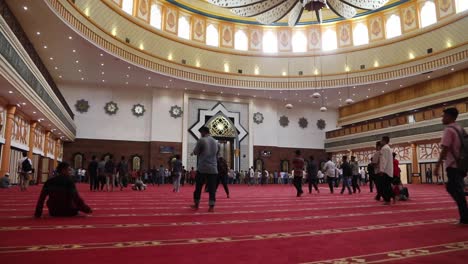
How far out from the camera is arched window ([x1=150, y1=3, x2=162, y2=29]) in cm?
1997

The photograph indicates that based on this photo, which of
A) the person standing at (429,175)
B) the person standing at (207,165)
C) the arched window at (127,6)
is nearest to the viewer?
the person standing at (207,165)

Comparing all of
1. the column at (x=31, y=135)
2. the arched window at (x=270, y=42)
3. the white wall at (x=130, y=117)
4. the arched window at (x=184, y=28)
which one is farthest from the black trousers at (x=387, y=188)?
the arched window at (x=270, y=42)

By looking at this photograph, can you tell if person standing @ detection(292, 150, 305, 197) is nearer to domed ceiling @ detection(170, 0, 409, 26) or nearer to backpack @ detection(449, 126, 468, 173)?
backpack @ detection(449, 126, 468, 173)

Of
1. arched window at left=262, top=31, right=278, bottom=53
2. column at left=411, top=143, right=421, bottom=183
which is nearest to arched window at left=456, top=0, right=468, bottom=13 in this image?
column at left=411, top=143, right=421, bottom=183

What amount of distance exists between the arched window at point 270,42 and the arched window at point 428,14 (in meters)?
9.07

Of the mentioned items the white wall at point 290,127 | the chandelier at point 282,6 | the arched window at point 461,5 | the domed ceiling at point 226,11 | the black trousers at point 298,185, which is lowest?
the black trousers at point 298,185

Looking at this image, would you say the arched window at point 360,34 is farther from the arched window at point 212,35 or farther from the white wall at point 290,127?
the arched window at point 212,35

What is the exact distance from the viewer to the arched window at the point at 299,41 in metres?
23.7

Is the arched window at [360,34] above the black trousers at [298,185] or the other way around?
above

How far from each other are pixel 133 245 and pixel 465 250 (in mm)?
2300

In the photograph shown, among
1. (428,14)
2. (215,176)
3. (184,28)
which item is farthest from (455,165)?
(184,28)

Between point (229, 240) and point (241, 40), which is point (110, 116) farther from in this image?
point (229, 240)

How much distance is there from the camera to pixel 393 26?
70.5ft

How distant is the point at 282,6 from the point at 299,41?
9338 mm
